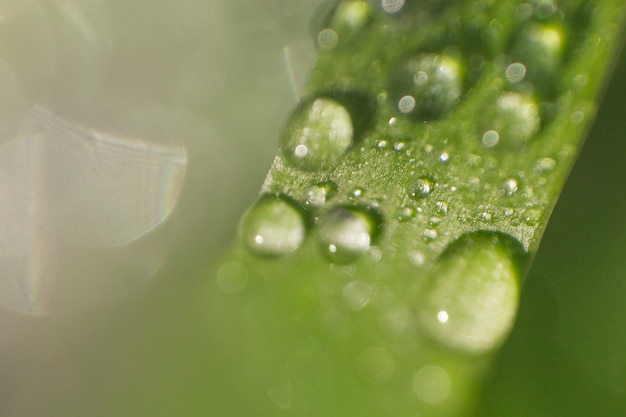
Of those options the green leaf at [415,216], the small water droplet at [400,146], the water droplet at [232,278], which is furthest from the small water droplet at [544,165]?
the water droplet at [232,278]

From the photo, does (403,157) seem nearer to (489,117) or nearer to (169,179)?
(489,117)

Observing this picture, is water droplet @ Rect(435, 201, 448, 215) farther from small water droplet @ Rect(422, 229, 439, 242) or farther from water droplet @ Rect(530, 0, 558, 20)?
water droplet @ Rect(530, 0, 558, 20)

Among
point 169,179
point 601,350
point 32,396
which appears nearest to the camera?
point 601,350

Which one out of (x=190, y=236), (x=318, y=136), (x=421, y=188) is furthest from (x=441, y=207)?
(x=190, y=236)

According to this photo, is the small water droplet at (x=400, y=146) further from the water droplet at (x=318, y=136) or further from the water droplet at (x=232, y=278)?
the water droplet at (x=232, y=278)

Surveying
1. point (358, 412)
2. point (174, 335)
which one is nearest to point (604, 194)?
point (358, 412)

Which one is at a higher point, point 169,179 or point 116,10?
point 116,10

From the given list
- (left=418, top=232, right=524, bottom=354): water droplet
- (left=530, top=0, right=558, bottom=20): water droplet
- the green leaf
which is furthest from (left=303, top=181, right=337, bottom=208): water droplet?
(left=530, top=0, right=558, bottom=20): water droplet
